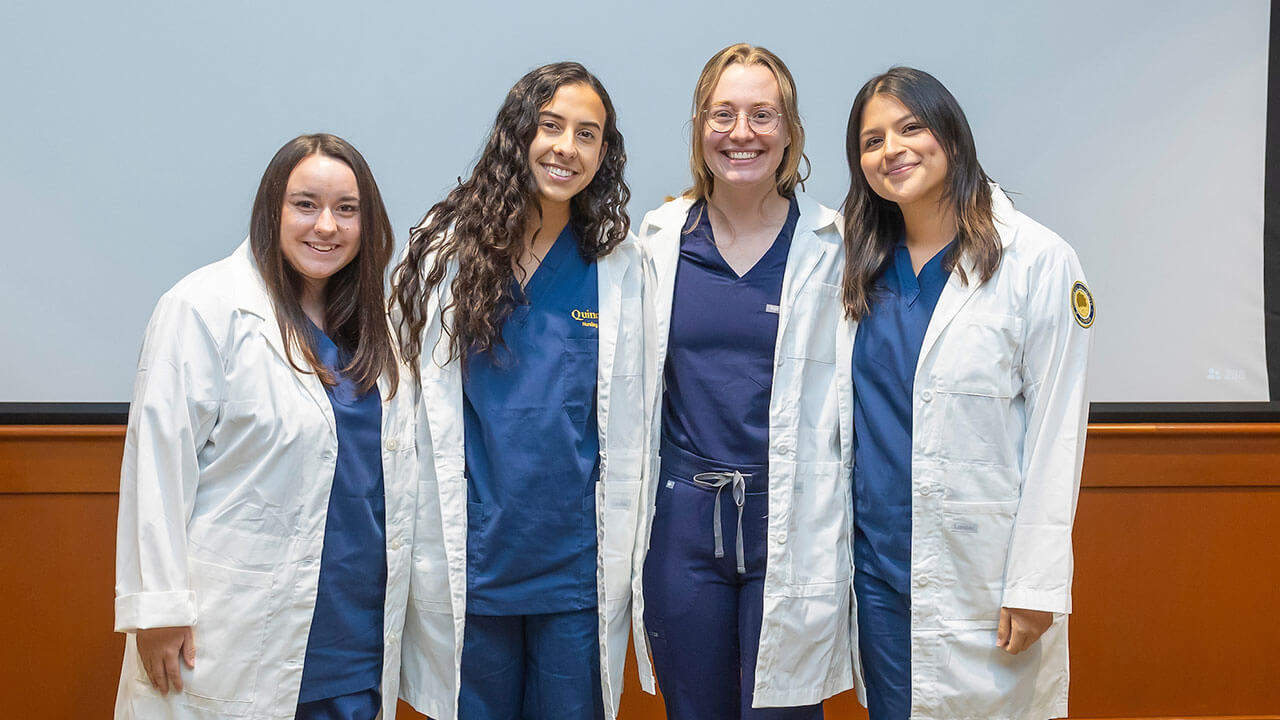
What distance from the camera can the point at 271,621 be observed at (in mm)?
1500

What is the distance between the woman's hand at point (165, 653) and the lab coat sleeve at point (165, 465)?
4 centimetres

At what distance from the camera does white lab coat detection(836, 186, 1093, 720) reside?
5.22ft

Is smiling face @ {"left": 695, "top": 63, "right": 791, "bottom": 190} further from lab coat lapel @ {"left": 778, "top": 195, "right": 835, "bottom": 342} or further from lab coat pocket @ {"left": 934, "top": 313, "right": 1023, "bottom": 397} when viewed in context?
lab coat pocket @ {"left": 934, "top": 313, "right": 1023, "bottom": 397}

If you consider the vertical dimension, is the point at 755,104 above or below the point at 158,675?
above

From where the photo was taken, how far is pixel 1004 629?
1.62 meters

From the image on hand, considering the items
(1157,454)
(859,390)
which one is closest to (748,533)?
(859,390)

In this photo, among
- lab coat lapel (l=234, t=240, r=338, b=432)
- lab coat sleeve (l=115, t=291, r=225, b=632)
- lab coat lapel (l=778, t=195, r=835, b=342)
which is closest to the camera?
lab coat sleeve (l=115, t=291, r=225, b=632)

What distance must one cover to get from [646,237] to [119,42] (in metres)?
1.54

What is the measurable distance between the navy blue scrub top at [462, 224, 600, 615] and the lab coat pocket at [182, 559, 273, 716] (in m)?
0.36

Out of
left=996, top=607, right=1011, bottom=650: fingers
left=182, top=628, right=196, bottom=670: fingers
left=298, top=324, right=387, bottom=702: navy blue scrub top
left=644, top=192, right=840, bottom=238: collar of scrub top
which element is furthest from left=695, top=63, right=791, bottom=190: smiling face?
left=182, top=628, right=196, bottom=670: fingers

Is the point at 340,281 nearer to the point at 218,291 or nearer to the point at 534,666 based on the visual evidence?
the point at 218,291

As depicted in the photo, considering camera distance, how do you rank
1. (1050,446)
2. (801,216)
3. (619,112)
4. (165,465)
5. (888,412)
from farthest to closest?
1. (619,112)
2. (801,216)
3. (888,412)
4. (1050,446)
5. (165,465)

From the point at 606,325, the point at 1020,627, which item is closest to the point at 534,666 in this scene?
the point at 606,325

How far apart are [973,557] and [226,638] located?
4.16 feet
